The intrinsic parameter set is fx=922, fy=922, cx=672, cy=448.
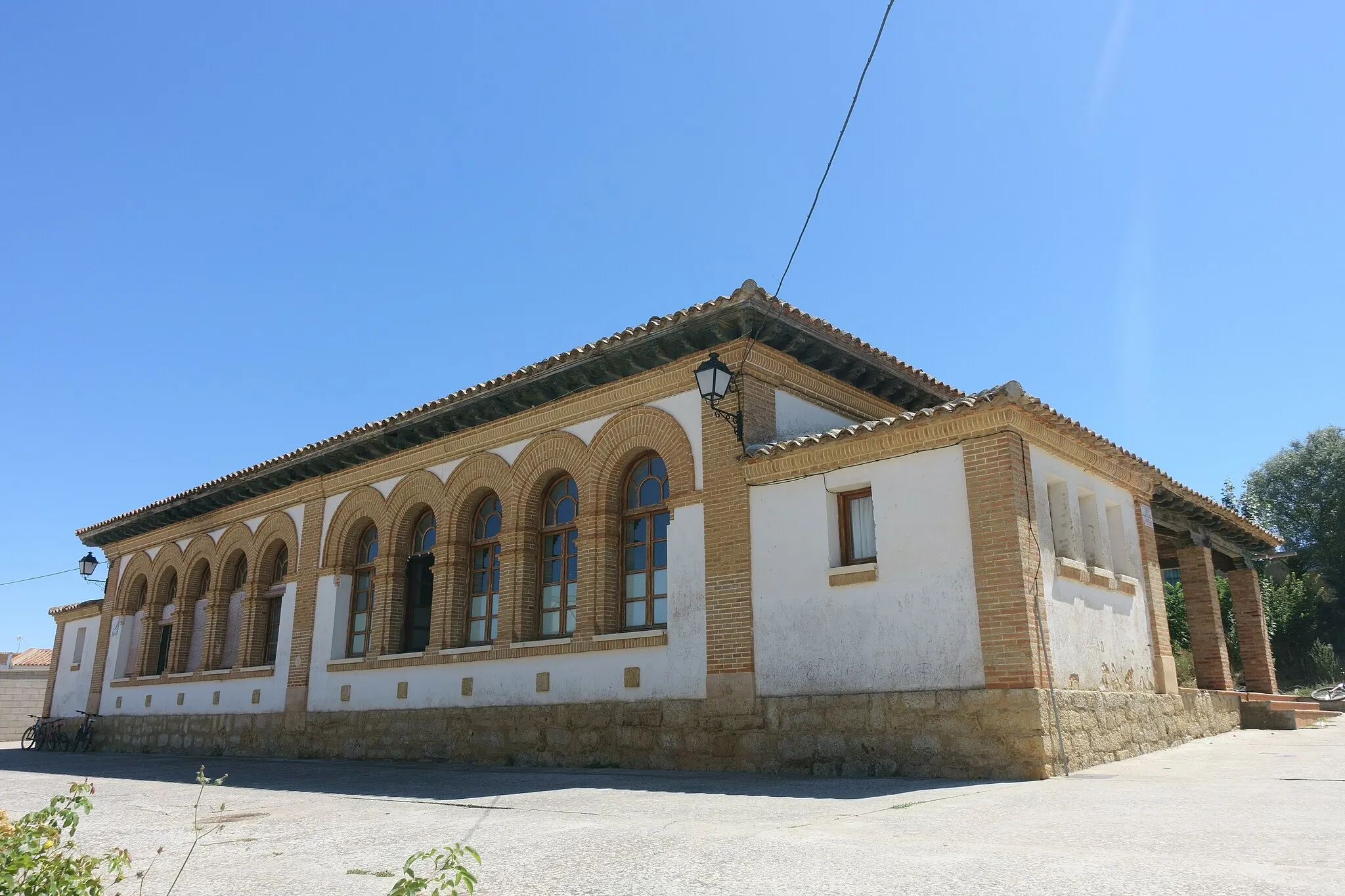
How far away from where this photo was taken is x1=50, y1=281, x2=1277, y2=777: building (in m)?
8.52

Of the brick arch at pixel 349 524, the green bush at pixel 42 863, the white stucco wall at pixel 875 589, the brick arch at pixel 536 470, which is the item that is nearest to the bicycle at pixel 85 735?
the brick arch at pixel 349 524

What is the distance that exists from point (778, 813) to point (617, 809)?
124 cm

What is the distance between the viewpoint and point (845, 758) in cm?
880

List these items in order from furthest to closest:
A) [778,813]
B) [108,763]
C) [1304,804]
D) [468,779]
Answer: [108,763] → [468,779] → [778,813] → [1304,804]

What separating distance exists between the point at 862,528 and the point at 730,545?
5.06 ft

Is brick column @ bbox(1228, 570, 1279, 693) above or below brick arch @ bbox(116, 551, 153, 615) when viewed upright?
below

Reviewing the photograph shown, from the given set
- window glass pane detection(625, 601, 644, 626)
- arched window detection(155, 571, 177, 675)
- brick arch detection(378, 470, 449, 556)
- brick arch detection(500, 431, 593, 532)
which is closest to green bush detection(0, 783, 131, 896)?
window glass pane detection(625, 601, 644, 626)

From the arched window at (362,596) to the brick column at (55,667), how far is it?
12792 mm

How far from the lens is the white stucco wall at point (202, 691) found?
16.0 meters

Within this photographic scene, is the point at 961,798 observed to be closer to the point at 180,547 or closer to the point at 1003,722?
the point at 1003,722

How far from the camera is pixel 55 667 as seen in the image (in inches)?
915

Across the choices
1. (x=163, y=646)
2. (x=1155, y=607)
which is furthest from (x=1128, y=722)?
(x=163, y=646)

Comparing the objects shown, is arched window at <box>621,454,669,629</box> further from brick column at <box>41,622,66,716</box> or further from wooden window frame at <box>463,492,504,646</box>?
brick column at <box>41,622,66,716</box>

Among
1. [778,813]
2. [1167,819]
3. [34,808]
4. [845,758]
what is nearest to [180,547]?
[34,808]
